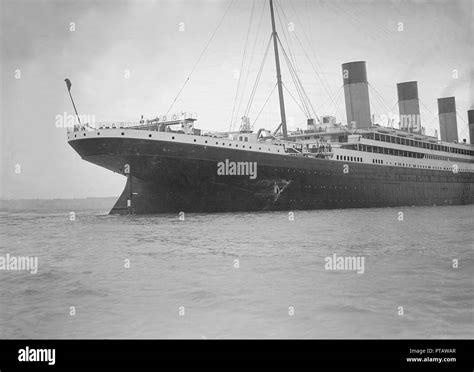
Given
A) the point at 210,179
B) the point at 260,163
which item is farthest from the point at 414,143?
the point at 210,179

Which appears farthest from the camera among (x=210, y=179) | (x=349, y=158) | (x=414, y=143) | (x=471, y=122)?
(x=471, y=122)

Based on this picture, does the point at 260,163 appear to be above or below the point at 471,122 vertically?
below

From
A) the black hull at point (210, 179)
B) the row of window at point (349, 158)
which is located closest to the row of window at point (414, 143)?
the row of window at point (349, 158)

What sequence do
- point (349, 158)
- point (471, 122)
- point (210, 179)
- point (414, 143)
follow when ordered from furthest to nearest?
point (471, 122), point (414, 143), point (349, 158), point (210, 179)

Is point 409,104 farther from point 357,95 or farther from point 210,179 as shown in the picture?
point 210,179

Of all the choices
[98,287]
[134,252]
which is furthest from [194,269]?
[134,252]

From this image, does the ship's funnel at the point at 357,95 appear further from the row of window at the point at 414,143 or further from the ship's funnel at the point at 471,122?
the ship's funnel at the point at 471,122

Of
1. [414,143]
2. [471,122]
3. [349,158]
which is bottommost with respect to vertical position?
[349,158]

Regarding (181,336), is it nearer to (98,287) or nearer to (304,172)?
(98,287)
